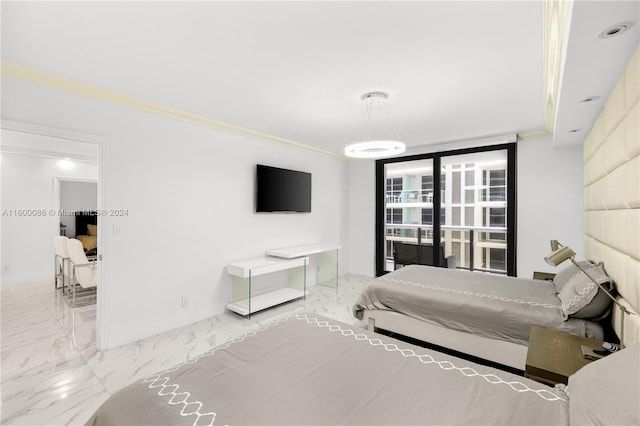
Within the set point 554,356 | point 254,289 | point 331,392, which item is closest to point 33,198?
point 254,289

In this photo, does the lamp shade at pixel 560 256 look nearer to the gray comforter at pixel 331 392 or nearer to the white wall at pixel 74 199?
the gray comforter at pixel 331 392

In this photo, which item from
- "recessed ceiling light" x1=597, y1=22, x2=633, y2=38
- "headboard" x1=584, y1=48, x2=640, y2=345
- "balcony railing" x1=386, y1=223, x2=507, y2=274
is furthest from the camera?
"balcony railing" x1=386, y1=223, x2=507, y2=274

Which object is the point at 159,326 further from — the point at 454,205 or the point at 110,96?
the point at 454,205

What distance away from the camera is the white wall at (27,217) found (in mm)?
5293

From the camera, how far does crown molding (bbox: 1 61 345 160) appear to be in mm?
2373

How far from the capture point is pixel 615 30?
1.28 m

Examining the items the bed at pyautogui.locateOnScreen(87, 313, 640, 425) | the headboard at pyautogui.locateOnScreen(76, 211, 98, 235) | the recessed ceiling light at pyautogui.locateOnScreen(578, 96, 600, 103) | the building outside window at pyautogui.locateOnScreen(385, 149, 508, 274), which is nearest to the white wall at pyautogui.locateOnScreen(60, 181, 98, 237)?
the headboard at pyautogui.locateOnScreen(76, 211, 98, 235)

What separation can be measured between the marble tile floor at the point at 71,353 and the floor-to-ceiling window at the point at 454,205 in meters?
1.85

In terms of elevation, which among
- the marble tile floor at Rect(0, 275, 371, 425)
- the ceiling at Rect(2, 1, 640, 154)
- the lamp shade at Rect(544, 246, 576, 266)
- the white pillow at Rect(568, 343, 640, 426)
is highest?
the ceiling at Rect(2, 1, 640, 154)

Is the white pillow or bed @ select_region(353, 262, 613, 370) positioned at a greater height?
the white pillow

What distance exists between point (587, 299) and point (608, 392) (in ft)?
4.51

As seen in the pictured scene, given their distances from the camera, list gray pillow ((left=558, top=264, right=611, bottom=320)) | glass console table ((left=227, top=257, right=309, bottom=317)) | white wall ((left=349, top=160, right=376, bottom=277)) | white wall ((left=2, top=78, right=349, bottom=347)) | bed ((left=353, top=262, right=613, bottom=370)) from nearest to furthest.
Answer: gray pillow ((left=558, top=264, right=611, bottom=320)) → bed ((left=353, top=262, right=613, bottom=370)) → white wall ((left=2, top=78, right=349, bottom=347)) → glass console table ((left=227, top=257, right=309, bottom=317)) → white wall ((left=349, top=160, right=376, bottom=277))

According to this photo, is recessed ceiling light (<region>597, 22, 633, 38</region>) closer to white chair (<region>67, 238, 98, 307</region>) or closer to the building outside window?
the building outside window

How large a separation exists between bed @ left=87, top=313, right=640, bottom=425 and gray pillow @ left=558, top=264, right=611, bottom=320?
1.08 metres
